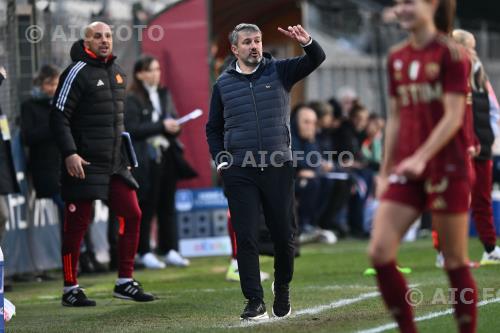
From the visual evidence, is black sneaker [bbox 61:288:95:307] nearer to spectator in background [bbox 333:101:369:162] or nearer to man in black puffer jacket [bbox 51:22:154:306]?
man in black puffer jacket [bbox 51:22:154:306]

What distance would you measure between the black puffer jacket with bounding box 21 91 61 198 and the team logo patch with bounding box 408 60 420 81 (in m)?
6.69

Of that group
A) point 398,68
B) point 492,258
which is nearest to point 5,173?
point 492,258

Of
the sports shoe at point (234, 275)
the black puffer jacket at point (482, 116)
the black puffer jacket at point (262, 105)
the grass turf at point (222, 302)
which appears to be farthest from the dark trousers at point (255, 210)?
the black puffer jacket at point (482, 116)

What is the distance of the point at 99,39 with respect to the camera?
32.3 ft

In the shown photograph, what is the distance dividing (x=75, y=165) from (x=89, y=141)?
0.28m

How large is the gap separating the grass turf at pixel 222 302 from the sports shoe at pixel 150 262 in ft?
0.80

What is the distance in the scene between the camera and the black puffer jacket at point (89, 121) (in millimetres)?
9719

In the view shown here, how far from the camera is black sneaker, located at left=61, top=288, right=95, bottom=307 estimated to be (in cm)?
987

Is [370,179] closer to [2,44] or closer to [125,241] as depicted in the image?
[2,44]

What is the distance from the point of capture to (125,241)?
10.1 meters

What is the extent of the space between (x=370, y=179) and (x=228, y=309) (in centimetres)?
974

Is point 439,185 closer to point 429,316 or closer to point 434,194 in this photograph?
point 434,194

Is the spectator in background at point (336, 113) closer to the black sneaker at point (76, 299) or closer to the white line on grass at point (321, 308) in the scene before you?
the white line on grass at point (321, 308)

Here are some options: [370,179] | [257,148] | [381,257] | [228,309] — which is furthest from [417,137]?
[370,179]
